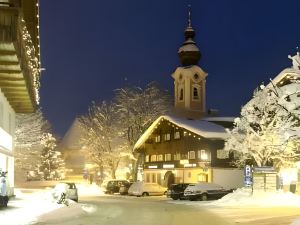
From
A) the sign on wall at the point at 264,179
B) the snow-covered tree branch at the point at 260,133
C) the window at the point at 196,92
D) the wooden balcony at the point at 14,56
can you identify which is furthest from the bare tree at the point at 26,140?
the window at the point at 196,92

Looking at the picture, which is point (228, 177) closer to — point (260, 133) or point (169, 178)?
point (169, 178)

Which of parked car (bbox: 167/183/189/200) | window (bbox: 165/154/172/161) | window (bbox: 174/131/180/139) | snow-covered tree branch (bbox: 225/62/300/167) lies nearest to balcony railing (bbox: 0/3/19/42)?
snow-covered tree branch (bbox: 225/62/300/167)

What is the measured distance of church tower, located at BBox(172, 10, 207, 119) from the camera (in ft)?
264

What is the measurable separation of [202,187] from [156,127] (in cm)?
2239

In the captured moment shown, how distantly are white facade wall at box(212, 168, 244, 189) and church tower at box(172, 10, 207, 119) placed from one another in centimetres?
2184

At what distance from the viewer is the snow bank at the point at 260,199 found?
3597 centimetres

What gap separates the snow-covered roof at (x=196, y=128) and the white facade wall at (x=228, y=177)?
3676 mm

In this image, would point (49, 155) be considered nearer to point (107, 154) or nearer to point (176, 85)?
point (107, 154)

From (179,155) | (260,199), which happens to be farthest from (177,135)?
(260,199)

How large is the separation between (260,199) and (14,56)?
2293cm

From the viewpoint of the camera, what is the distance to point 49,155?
82062 mm

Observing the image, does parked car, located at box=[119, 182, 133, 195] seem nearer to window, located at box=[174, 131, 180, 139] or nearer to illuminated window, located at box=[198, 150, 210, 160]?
illuminated window, located at box=[198, 150, 210, 160]

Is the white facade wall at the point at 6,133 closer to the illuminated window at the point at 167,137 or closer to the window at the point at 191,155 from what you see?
the window at the point at 191,155

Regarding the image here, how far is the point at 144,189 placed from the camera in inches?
2121
